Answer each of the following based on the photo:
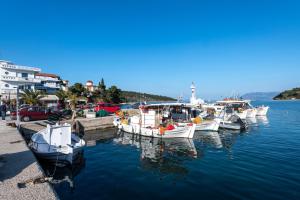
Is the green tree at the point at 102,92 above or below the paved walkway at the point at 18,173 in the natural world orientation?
above

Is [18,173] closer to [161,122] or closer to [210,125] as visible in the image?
[161,122]

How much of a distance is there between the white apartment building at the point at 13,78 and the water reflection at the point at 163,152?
38.9 m

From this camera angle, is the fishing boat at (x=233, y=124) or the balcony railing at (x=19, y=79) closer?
the fishing boat at (x=233, y=124)

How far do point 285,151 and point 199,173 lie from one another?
33.8 feet

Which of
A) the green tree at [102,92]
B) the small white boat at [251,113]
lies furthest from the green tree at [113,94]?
the small white boat at [251,113]

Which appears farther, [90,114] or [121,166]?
[90,114]

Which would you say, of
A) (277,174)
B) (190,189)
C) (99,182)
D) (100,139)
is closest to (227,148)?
(277,174)

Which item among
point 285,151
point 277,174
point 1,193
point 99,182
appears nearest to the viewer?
point 1,193

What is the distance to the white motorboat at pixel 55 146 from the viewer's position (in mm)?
13875

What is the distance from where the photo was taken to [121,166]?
14.7 m

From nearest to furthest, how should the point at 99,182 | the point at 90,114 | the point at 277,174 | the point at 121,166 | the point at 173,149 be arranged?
the point at 99,182
the point at 277,174
the point at 121,166
the point at 173,149
the point at 90,114

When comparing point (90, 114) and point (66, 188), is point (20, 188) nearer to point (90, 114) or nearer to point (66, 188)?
point (66, 188)

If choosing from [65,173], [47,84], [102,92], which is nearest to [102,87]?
[102,92]

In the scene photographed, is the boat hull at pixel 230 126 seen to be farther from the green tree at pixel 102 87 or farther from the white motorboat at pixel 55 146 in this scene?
the green tree at pixel 102 87
